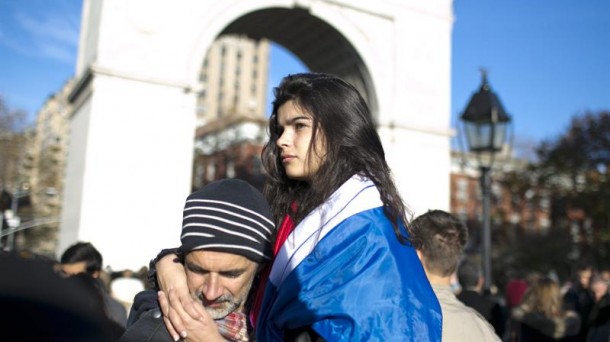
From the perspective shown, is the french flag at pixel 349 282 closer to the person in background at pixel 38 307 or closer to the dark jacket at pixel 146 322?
the dark jacket at pixel 146 322

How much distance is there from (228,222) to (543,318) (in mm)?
5127

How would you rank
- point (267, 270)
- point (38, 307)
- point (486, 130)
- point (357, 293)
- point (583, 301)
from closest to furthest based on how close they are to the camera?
1. point (38, 307)
2. point (357, 293)
3. point (267, 270)
4. point (486, 130)
5. point (583, 301)

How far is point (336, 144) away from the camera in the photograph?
80.5 inches

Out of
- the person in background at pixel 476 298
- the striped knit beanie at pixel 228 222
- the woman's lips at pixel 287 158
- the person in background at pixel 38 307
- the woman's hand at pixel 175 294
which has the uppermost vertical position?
the woman's lips at pixel 287 158

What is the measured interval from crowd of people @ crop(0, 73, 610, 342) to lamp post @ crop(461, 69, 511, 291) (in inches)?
269

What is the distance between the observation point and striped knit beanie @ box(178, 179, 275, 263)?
1.84 m

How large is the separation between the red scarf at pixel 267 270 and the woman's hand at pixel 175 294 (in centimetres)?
24

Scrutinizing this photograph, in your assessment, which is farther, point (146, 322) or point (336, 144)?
point (336, 144)

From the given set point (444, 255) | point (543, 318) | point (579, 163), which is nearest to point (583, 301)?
point (543, 318)

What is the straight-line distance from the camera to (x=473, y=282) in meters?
6.04

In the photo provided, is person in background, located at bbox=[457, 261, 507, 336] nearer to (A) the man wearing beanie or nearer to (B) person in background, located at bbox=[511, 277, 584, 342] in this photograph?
(B) person in background, located at bbox=[511, 277, 584, 342]

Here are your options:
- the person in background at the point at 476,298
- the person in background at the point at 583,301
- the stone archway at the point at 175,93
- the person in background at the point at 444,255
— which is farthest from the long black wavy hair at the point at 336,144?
the stone archway at the point at 175,93

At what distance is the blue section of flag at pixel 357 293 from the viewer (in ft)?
5.44

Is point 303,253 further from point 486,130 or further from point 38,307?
point 486,130
